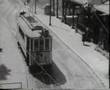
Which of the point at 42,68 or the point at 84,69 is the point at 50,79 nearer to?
the point at 42,68

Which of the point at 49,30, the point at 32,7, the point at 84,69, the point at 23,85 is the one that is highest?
the point at 32,7

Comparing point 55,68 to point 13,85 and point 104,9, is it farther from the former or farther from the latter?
point 104,9

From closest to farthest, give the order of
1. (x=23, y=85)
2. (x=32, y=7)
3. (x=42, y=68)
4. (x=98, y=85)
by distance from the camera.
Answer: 1. (x=98, y=85)
2. (x=23, y=85)
3. (x=42, y=68)
4. (x=32, y=7)

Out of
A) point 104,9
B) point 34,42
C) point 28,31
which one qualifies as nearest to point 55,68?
point 34,42

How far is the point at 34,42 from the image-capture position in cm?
890

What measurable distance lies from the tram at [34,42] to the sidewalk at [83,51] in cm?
32

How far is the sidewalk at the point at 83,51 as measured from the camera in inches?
231

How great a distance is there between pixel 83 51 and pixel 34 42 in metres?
2.17

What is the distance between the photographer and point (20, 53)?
A: 9008 millimetres

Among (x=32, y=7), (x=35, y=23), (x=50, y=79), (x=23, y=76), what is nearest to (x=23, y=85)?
(x=23, y=76)

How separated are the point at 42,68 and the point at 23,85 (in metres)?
0.91

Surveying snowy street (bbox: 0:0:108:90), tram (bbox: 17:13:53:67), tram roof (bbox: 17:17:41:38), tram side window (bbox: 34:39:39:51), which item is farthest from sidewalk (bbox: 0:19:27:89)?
tram side window (bbox: 34:39:39:51)

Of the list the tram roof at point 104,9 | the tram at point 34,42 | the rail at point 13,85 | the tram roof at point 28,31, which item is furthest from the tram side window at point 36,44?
the tram roof at point 104,9

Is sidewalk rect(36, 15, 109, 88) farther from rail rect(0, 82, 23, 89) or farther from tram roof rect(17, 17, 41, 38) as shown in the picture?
rail rect(0, 82, 23, 89)
